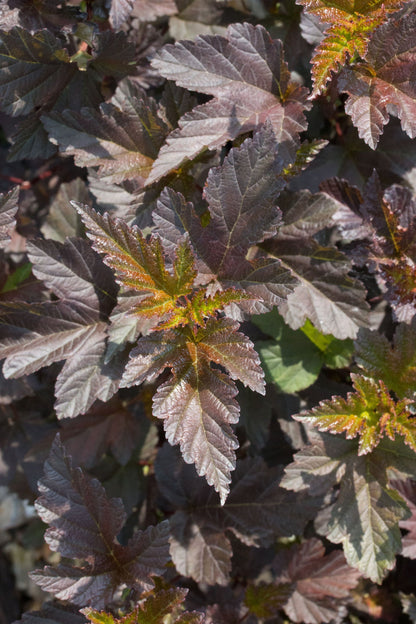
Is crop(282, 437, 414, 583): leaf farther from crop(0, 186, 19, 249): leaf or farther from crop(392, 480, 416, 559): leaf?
crop(0, 186, 19, 249): leaf

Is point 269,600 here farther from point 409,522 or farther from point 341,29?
point 341,29

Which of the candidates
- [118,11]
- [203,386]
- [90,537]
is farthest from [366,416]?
[118,11]

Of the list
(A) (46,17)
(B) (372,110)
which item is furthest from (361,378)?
(A) (46,17)

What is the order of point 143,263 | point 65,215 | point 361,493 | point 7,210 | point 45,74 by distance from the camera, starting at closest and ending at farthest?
point 143,263 < point 7,210 < point 361,493 < point 45,74 < point 65,215

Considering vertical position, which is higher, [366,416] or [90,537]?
[366,416]

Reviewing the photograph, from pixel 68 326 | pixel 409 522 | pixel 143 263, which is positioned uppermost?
pixel 143 263

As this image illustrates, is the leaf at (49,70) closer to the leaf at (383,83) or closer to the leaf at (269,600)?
the leaf at (383,83)

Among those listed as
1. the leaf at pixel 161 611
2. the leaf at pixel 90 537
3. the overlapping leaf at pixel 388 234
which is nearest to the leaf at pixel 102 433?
the leaf at pixel 90 537
